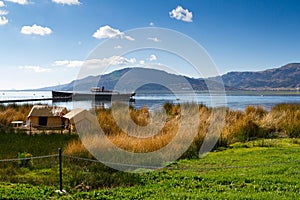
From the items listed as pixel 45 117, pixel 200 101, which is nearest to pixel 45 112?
pixel 45 117

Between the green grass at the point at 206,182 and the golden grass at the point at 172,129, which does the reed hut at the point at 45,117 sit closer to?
the golden grass at the point at 172,129

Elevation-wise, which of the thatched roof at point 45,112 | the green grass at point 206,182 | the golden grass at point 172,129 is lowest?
the green grass at point 206,182

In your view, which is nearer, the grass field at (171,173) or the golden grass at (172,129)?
the grass field at (171,173)

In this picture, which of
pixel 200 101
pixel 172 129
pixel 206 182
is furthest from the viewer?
pixel 200 101

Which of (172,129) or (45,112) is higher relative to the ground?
(45,112)

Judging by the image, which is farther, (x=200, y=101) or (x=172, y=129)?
(x=200, y=101)

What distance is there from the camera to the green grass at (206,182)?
505 centimetres

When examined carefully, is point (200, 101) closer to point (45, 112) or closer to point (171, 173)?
point (45, 112)

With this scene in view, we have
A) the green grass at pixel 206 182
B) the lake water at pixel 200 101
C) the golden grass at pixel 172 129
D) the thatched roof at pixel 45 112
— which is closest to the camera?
the green grass at pixel 206 182

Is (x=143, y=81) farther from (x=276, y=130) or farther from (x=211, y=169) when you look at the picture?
(x=211, y=169)

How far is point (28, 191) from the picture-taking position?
5.25 m

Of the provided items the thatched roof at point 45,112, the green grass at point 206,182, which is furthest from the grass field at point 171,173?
the thatched roof at point 45,112

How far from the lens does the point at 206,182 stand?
5754 millimetres

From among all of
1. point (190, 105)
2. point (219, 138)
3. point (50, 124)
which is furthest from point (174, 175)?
point (190, 105)
